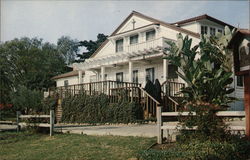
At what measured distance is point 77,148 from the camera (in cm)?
823

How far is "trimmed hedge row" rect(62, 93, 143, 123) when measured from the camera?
15.2 meters

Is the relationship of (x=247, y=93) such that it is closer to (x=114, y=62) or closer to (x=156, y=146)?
(x=156, y=146)

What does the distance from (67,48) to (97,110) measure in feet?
162

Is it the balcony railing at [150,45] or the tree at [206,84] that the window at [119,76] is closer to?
the balcony railing at [150,45]

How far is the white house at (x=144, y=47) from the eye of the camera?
21.3 meters

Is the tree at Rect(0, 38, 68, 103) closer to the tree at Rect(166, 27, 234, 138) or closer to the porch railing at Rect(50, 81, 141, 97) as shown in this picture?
the porch railing at Rect(50, 81, 141, 97)

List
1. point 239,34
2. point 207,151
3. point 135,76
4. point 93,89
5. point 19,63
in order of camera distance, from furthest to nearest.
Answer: point 19,63
point 135,76
point 93,89
point 239,34
point 207,151

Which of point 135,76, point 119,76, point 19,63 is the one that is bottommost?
→ point 135,76

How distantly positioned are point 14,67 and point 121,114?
37.5 meters

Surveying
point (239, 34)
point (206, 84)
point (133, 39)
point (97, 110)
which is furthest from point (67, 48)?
point (239, 34)

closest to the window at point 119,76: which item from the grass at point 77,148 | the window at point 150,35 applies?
the window at point 150,35

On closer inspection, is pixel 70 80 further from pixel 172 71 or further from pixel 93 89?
pixel 172 71

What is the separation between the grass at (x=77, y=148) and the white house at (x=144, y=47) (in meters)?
11.5

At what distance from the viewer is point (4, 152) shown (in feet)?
29.4
